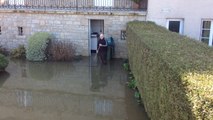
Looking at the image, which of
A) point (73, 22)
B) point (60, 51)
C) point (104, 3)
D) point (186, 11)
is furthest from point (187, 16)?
point (60, 51)

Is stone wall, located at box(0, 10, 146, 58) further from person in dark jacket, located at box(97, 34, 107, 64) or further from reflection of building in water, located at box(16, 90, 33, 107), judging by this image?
reflection of building in water, located at box(16, 90, 33, 107)

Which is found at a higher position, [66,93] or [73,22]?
[73,22]

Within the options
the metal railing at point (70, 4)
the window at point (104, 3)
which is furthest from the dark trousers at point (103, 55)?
the window at point (104, 3)

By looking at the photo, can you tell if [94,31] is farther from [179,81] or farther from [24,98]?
[179,81]

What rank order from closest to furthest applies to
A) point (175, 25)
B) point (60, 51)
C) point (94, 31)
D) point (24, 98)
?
point (24, 98) < point (60, 51) < point (175, 25) < point (94, 31)

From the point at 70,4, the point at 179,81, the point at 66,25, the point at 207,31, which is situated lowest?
the point at 179,81

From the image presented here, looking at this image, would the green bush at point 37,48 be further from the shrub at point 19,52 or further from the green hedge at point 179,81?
the green hedge at point 179,81

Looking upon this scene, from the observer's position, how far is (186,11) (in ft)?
50.9

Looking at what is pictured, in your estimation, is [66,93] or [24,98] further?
[66,93]

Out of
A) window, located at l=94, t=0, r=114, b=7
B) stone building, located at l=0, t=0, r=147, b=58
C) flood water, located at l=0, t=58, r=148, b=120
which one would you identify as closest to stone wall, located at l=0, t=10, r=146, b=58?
stone building, located at l=0, t=0, r=147, b=58

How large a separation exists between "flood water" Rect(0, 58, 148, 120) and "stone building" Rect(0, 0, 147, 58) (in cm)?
226

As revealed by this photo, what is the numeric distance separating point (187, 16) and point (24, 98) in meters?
9.55

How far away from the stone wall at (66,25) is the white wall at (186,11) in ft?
2.66

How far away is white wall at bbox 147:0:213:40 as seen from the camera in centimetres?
1533
